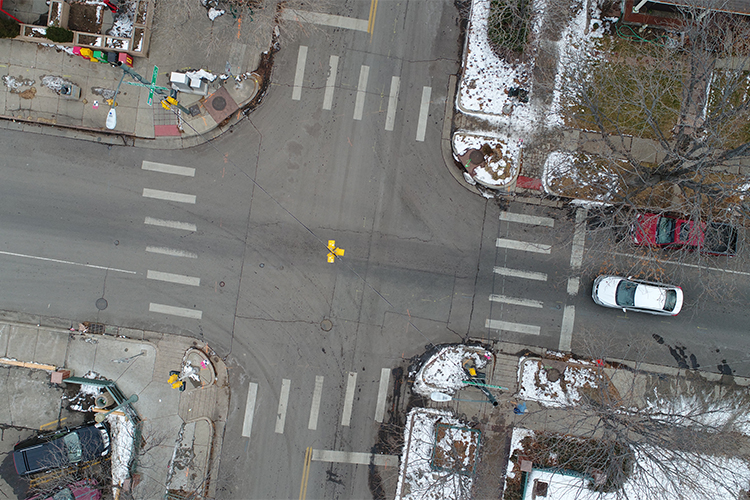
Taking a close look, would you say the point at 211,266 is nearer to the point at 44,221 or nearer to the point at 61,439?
the point at 44,221

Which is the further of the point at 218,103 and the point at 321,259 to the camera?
the point at 218,103

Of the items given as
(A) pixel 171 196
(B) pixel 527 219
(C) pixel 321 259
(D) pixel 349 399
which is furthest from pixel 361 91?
(D) pixel 349 399

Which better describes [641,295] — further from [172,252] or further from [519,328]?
[172,252]

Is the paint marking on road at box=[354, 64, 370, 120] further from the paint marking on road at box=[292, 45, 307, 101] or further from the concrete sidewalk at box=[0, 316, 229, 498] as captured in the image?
the concrete sidewalk at box=[0, 316, 229, 498]

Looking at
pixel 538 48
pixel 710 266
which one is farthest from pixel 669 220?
pixel 538 48

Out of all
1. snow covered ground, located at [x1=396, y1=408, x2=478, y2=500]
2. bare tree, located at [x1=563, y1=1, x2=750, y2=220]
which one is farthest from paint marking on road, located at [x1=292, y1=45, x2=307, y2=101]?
snow covered ground, located at [x1=396, y1=408, x2=478, y2=500]

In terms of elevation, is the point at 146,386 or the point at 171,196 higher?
the point at 171,196

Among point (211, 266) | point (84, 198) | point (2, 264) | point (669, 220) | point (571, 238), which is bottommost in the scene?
point (2, 264)
